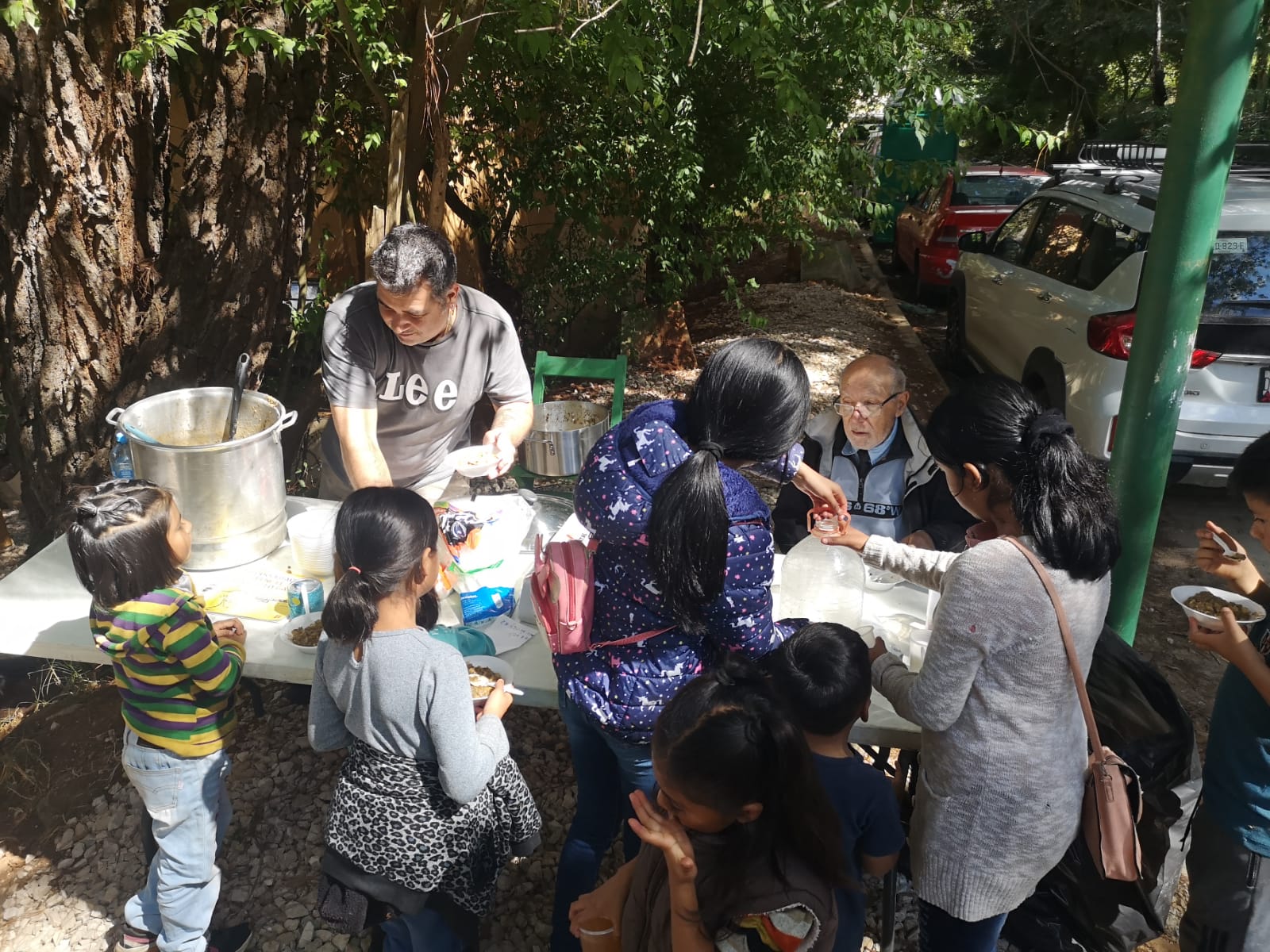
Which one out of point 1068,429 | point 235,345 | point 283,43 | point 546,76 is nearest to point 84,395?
point 235,345

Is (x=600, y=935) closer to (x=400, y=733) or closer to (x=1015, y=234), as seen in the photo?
(x=400, y=733)

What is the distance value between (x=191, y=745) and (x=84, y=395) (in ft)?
7.22

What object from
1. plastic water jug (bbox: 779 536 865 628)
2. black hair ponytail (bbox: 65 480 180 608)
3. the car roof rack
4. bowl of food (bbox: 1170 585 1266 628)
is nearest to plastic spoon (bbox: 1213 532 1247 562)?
bowl of food (bbox: 1170 585 1266 628)

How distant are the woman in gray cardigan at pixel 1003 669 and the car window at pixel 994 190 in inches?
379

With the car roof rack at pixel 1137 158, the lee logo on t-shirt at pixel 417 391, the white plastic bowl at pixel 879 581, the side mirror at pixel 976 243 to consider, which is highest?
the car roof rack at pixel 1137 158

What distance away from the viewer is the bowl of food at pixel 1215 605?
2207 mm

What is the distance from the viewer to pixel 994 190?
35.7 ft

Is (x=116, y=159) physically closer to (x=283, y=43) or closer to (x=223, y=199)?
(x=223, y=199)

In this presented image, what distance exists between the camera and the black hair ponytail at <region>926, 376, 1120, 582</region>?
5.96ft

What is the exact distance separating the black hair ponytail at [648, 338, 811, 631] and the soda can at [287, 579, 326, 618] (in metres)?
1.30

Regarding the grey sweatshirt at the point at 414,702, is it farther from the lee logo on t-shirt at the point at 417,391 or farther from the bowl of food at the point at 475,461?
the lee logo on t-shirt at the point at 417,391

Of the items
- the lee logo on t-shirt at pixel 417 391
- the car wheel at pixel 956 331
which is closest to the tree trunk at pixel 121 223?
the lee logo on t-shirt at pixel 417 391

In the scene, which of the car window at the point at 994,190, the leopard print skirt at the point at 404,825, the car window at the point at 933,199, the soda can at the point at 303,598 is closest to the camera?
the leopard print skirt at the point at 404,825

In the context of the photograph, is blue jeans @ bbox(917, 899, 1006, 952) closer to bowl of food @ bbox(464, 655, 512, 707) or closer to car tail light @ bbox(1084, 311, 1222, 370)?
bowl of food @ bbox(464, 655, 512, 707)
